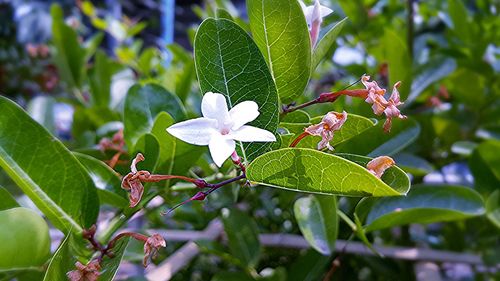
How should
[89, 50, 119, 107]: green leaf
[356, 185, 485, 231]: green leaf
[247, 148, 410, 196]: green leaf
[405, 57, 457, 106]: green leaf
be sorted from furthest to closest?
[89, 50, 119, 107]: green leaf < [405, 57, 457, 106]: green leaf < [356, 185, 485, 231]: green leaf < [247, 148, 410, 196]: green leaf

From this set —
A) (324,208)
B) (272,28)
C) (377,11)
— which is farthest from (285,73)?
(377,11)

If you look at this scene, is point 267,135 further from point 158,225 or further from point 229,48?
point 158,225

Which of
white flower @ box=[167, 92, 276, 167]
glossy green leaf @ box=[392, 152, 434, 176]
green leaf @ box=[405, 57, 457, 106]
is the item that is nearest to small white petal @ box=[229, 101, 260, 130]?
white flower @ box=[167, 92, 276, 167]

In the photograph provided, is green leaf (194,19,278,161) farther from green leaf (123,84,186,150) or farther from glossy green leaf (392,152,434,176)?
glossy green leaf (392,152,434,176)

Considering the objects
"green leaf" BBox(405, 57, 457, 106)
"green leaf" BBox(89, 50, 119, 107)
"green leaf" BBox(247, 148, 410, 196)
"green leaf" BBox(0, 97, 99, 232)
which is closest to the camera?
"green leaf" BBox(247, 148, 410, 196)

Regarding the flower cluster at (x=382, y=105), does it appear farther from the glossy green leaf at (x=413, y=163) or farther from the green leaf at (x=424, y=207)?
the glossy green leaf at (x=413, y=163)

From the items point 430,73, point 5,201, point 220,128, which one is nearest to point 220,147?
point 220,128

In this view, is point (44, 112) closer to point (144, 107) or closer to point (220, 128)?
point (144, 107)
